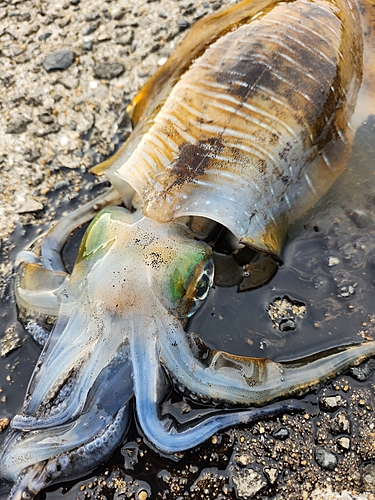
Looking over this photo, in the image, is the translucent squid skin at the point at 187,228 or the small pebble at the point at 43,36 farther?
the small pebble at the point at 43,36

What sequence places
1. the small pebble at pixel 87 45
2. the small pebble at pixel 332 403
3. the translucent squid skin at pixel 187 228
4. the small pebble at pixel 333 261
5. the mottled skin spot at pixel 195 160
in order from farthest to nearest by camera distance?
the small pebble at pixel 87 45 → the small pebble at pixel 333 261 → the mottled skin spot at pixel 195 160 → the small pebble at pixel 332 403 → the translucent squid skin at pixel 187 228

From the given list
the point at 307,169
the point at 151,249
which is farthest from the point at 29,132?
the point at 307,169

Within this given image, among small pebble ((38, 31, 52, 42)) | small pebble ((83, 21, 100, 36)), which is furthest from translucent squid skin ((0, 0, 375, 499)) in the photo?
small pebble ((38, 31, 52, 42))

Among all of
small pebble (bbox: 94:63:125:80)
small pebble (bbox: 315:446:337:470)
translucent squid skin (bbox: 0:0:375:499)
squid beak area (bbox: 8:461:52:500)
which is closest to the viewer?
squid beak area (bbox: 8:461:52:500)

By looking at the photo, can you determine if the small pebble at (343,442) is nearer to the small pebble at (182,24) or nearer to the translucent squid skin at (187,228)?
the translucent squid skin at (187,228)

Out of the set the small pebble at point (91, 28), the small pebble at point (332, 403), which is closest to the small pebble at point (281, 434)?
Answer: the small pebble at point (332, 403)

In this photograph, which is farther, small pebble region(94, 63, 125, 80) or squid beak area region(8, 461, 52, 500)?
small pebble region(94, 63, 125, 80)

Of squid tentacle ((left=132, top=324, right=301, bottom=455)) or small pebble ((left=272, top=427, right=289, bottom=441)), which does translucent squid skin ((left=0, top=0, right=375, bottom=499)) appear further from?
small pebble ((left=272, top=427, right=289, bottom=441))
